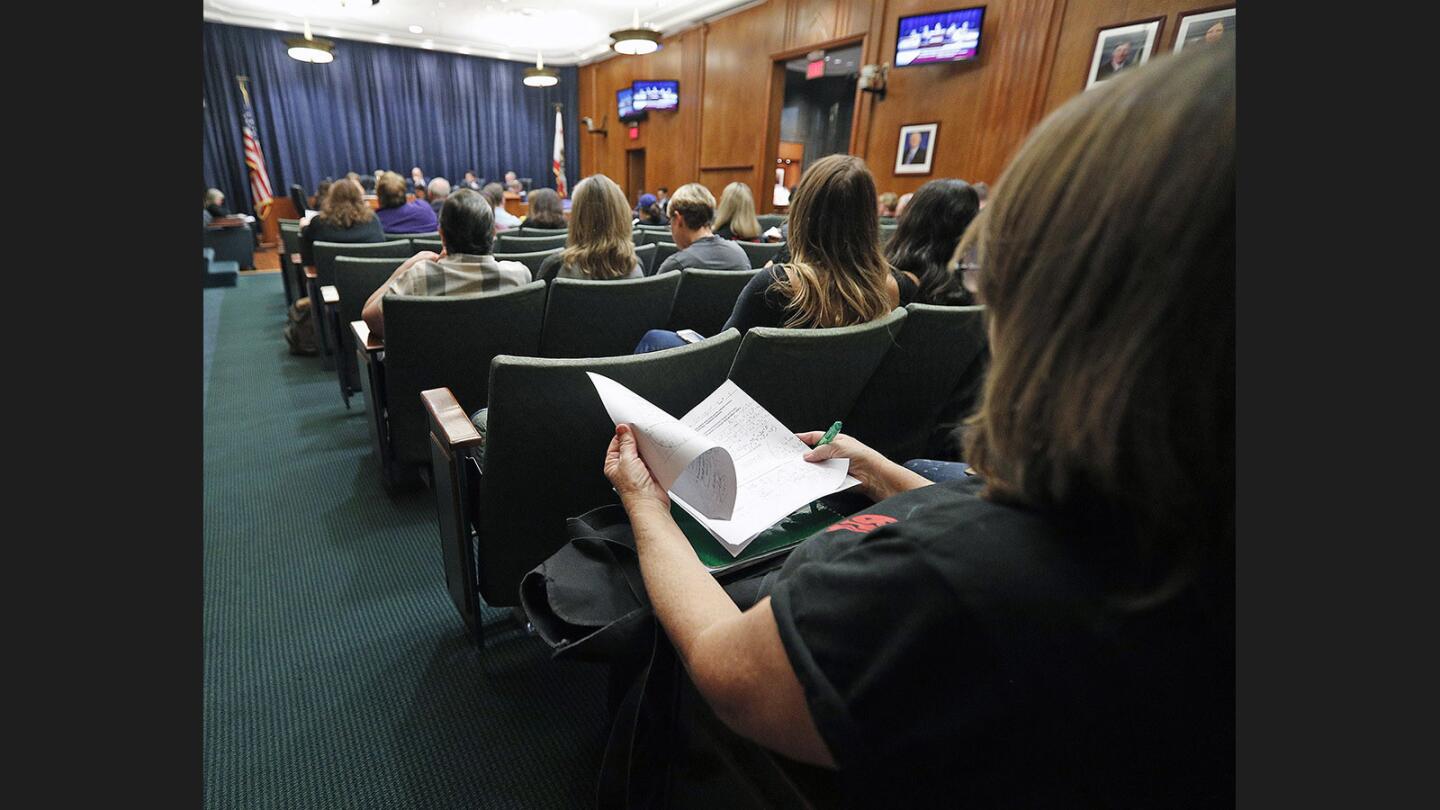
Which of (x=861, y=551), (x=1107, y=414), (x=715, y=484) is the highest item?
(x=1107, y=414)

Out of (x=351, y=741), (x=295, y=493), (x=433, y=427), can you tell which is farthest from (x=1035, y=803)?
(x=295, y=493)

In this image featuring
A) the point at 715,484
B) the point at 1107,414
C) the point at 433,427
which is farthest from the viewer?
the point at 433,427

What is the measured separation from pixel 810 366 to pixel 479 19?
35.9 feet

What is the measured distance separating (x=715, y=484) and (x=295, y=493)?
2.01 m

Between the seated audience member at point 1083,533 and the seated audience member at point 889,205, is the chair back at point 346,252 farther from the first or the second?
the seated audience member at point 889,205

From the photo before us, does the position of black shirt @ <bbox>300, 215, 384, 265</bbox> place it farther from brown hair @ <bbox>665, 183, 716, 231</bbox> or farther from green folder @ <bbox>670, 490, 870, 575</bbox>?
green folder @ <bbox>670, 490, 870, 575</bbox>

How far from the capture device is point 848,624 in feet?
1.55

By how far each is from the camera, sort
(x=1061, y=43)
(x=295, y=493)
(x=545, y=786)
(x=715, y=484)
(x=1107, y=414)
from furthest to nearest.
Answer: (x=1061, y=43), (x=295, y=493), (x=545, y=786), (x=715, y=484), (x=1107, y=414)

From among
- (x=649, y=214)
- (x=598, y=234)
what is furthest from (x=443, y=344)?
(x=649, y=214)

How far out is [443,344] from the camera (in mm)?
1825

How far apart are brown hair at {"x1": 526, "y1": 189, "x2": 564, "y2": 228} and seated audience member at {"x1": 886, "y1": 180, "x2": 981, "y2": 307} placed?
288 cm

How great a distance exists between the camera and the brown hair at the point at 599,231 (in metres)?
2.37

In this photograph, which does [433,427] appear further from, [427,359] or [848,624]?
[848,624]

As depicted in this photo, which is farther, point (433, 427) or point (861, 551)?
A: point (433, 427)
